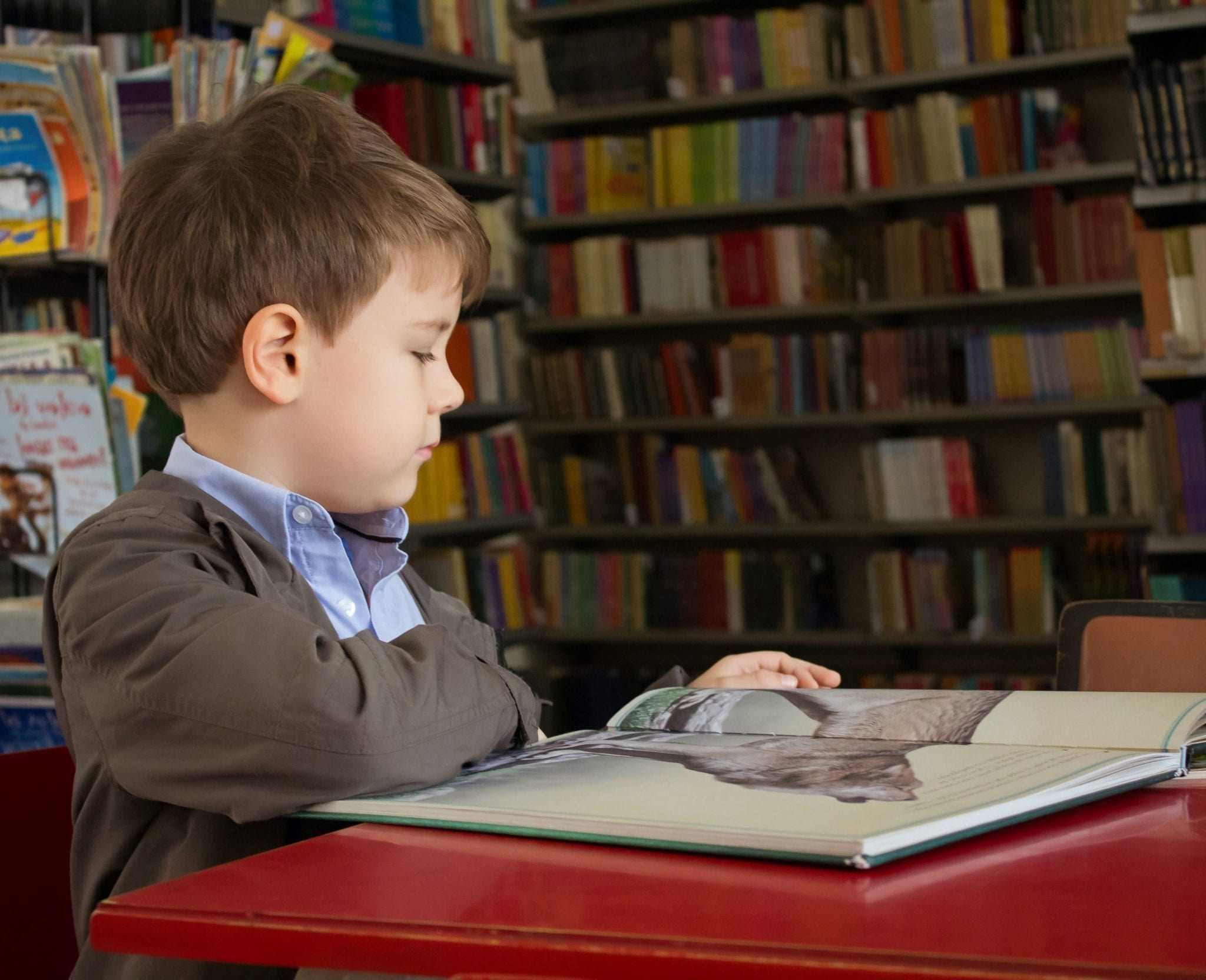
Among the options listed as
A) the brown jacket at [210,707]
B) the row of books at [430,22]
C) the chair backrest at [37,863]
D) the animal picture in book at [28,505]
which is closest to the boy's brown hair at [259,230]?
the brown jacket at [210,707]

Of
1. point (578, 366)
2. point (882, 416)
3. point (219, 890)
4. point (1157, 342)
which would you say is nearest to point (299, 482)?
point (219, 890)

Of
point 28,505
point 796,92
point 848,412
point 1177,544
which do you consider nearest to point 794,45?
point 796,92

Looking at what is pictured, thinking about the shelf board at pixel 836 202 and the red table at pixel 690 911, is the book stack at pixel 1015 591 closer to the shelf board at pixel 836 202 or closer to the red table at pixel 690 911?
the shelf board at pixel 836 202

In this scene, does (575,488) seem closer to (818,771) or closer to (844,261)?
(844,261)

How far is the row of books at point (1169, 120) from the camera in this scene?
9.51 ft

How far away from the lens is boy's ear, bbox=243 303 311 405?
87cm

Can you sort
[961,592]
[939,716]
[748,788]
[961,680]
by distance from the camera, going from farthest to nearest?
1. [961,592]
2. [961,680]
3. [939,716]
4. [748,788]

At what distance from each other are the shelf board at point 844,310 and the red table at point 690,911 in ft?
11.7

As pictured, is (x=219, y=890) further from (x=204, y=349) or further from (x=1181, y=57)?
(x=1181, y=57)

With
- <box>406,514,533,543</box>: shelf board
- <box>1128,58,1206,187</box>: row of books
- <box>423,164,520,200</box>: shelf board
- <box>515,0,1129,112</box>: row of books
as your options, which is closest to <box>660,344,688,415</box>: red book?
<box>406,514,533,543</box>: shelf board

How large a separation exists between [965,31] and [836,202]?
0.62 m

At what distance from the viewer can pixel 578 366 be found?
4.57 meters

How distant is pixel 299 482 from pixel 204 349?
0.36ft

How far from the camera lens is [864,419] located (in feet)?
13.6
